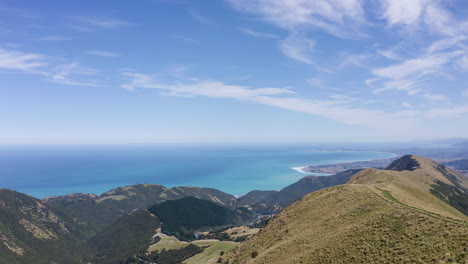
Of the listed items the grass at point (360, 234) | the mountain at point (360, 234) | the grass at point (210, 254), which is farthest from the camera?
the grass at point (210, 254)

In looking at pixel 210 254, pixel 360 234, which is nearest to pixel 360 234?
pixel 360 234

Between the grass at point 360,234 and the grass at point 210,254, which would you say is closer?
the grass at point 360,234

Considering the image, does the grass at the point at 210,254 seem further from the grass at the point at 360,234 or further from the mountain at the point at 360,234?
the grass at the point at 360,234

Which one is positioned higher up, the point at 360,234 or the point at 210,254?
the point at 360,234

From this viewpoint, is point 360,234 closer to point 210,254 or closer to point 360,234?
point 360,234

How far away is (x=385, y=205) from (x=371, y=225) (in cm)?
962

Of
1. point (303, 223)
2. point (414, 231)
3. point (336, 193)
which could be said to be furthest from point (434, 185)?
point (414, 231)

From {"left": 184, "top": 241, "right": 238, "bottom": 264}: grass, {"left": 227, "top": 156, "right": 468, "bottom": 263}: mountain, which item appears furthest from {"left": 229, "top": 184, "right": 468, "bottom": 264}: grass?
{"left": 184, "top": 241, "right": 238, "bottom": 264}: grass

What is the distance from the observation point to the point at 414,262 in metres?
33.2

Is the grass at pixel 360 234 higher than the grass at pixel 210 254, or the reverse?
the grass at pixel 360 234

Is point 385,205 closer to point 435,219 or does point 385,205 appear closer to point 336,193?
point 435,219

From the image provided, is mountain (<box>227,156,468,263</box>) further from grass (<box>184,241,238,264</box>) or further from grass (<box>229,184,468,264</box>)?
grass (<box>184,241,238,264</box>)

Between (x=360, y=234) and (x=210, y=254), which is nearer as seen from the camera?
(x=360, y=234)

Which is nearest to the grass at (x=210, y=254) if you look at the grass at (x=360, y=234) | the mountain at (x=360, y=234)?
the mountain at (x=360, y=234)
